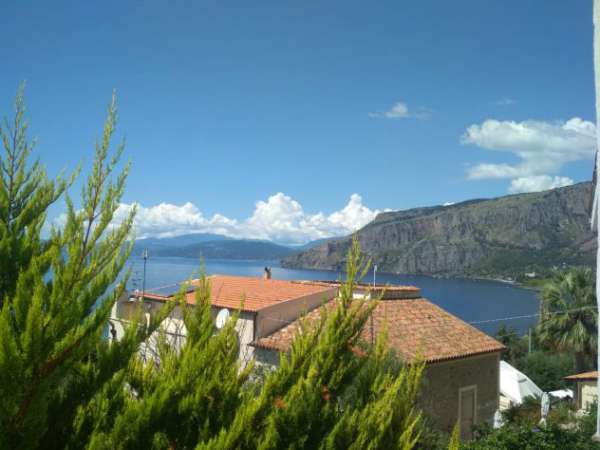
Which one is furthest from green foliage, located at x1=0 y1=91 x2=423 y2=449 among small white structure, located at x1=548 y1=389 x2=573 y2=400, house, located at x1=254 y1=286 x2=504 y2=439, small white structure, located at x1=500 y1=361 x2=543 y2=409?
small white structure, located at x1=548 y1=389 x2=573 y2=400

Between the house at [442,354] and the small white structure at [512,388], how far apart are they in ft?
14.0

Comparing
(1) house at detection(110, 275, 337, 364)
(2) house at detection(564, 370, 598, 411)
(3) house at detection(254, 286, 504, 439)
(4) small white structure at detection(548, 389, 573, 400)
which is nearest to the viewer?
(3) house at detection(254, 286, 504, 439)

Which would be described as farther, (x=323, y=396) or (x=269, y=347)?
(x=269, y=347)

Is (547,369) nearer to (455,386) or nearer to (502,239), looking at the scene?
(455,386)

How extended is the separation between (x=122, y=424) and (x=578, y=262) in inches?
5846

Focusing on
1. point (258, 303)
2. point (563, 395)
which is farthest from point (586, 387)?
point (258, 303)

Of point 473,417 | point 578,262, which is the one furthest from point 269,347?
point 578,262

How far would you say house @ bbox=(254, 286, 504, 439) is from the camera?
1622 centimetres

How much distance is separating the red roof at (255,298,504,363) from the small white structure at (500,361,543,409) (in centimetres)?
483

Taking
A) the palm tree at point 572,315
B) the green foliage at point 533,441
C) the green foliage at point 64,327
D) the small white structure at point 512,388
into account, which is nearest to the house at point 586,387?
the small white structure at point 512,388

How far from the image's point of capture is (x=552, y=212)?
181 metres

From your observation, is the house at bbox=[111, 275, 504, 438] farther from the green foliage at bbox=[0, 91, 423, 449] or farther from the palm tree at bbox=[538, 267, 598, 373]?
the green foliage at bbox=[0, 91, 423, 449]

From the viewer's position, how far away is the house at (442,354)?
16.2 m

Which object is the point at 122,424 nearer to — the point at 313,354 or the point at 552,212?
the point at 313,354
